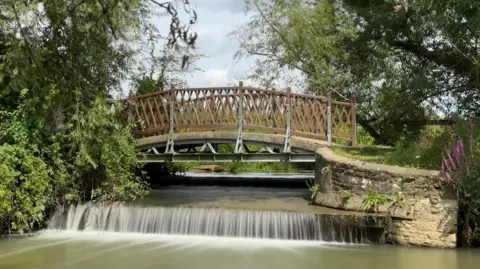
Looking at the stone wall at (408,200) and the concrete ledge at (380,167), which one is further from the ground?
the concrete ledge at (380,167)

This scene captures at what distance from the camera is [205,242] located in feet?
32.4

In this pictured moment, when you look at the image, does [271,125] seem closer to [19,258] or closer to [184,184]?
[184,184]

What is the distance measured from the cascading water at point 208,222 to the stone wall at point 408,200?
64 centimetres

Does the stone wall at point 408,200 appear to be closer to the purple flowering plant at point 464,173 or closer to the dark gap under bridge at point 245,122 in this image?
the purple flowering plant at point 464,173

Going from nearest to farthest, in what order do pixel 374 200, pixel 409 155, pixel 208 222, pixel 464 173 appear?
pixel 464 173 < pixel 374 200 < pixel 208 222 < pixel 409 155

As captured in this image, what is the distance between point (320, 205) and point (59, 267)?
521 centimetres

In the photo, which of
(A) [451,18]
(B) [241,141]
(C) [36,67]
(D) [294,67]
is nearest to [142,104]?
(B) [241,141]

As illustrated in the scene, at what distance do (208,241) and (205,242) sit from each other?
0.31 ft

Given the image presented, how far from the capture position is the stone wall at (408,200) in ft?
28.8

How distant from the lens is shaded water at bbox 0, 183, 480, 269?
8.31 metres

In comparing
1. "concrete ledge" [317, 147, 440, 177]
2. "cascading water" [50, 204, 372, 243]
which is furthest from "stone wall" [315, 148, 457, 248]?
"cascading water" [50, 204, 372, 243]

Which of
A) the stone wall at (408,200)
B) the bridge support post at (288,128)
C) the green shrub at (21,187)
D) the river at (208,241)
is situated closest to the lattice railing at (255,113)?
the bridge support post at (288,128)

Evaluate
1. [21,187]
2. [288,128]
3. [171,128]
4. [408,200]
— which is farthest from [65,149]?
[408,200]

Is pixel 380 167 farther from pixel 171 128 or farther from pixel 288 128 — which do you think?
pixel 171 128
